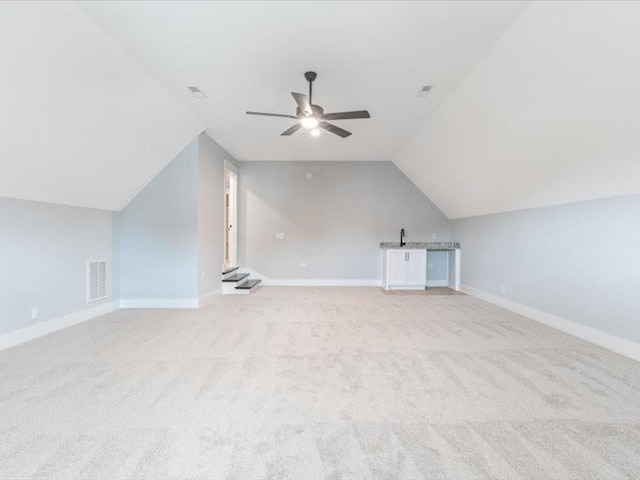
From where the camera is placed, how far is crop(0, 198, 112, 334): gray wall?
3436 millimetres

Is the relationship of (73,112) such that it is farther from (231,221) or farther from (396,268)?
(396,268)

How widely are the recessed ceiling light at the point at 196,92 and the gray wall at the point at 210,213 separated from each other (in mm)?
1291

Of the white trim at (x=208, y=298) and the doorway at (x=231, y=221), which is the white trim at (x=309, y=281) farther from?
the white trim at (x=208, y=298)

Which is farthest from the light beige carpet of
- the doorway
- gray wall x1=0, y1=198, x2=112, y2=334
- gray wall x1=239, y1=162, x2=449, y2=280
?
gray wall x1=239, y1=162, x2=449, y2=280

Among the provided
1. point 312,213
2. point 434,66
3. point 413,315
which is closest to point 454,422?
point 413,315

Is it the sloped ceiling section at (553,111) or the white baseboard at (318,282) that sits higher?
the sloped ceiling section at (553,111)

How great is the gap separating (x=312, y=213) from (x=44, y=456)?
6.24 meters

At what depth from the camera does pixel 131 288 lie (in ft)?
17.4

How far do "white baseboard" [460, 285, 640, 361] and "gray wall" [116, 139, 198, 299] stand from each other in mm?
5067

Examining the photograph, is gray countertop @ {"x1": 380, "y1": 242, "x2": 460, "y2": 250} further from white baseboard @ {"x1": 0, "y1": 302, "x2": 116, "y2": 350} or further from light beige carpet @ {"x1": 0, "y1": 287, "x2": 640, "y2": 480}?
white baseboard @ {"x1": 0, "y1": 302, "x2": 116, "y2": 350}

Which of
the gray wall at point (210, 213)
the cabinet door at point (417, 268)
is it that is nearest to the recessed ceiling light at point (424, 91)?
the gray wall at point (210, 213)

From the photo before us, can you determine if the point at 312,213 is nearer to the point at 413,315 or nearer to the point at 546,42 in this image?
the point at 413,315

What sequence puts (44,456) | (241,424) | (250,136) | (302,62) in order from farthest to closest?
1. (250,136)
2. (302,62)
3. (241,424)
4. (44,456)

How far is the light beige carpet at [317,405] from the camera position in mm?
1742
